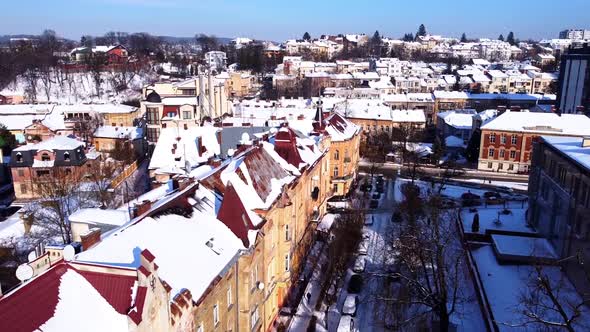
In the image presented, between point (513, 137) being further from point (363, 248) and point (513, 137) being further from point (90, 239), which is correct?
point (90, 239)

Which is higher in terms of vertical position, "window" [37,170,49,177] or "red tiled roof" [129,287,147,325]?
"red tiled roof" [129,287,147,325]

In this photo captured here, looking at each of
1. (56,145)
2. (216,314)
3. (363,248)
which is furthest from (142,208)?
→ (56,145)

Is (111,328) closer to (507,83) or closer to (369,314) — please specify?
(369,314)

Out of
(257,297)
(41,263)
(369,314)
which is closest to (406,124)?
(369,314)

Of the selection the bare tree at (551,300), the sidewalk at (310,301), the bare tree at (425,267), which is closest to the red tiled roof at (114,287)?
the sidewalk at (310,301)

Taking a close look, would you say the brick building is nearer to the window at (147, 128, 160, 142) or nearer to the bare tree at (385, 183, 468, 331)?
the bare tree at (385, 183, 468, 331)

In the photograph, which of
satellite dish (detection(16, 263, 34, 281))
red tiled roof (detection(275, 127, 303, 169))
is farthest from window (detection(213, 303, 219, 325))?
red tiled roof (detection(275, 127, 303, 169))
